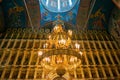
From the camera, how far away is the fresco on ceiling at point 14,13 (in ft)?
44.7

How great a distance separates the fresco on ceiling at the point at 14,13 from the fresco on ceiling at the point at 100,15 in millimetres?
4290

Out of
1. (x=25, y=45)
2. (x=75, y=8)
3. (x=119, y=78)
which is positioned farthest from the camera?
(x=75, y=8)

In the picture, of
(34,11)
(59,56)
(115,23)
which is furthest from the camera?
(34,11)

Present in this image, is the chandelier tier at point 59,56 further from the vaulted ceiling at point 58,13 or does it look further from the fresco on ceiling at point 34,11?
the vaulted ceiling at point 58,13

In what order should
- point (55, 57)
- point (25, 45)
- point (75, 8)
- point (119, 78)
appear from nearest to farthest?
point (55, 57)
point (119, 78)
point (25, 45)
point (75, 8)

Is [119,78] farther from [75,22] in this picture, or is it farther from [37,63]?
[75,22]

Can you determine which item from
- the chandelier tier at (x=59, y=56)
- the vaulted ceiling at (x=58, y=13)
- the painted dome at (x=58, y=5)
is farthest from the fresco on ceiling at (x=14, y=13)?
the chandelier tier at (x=59, y=56)

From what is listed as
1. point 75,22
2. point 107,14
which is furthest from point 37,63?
point 107,14

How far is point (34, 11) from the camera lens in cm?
1418

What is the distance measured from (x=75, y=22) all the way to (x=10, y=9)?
4300 mm

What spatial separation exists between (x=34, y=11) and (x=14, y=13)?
1258 millimetres

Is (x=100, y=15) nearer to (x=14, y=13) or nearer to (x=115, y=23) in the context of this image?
(x=115, y=23)

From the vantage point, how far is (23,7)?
45.3 ft

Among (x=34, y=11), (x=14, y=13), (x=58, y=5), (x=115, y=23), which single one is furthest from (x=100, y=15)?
(x=14, y=13)
